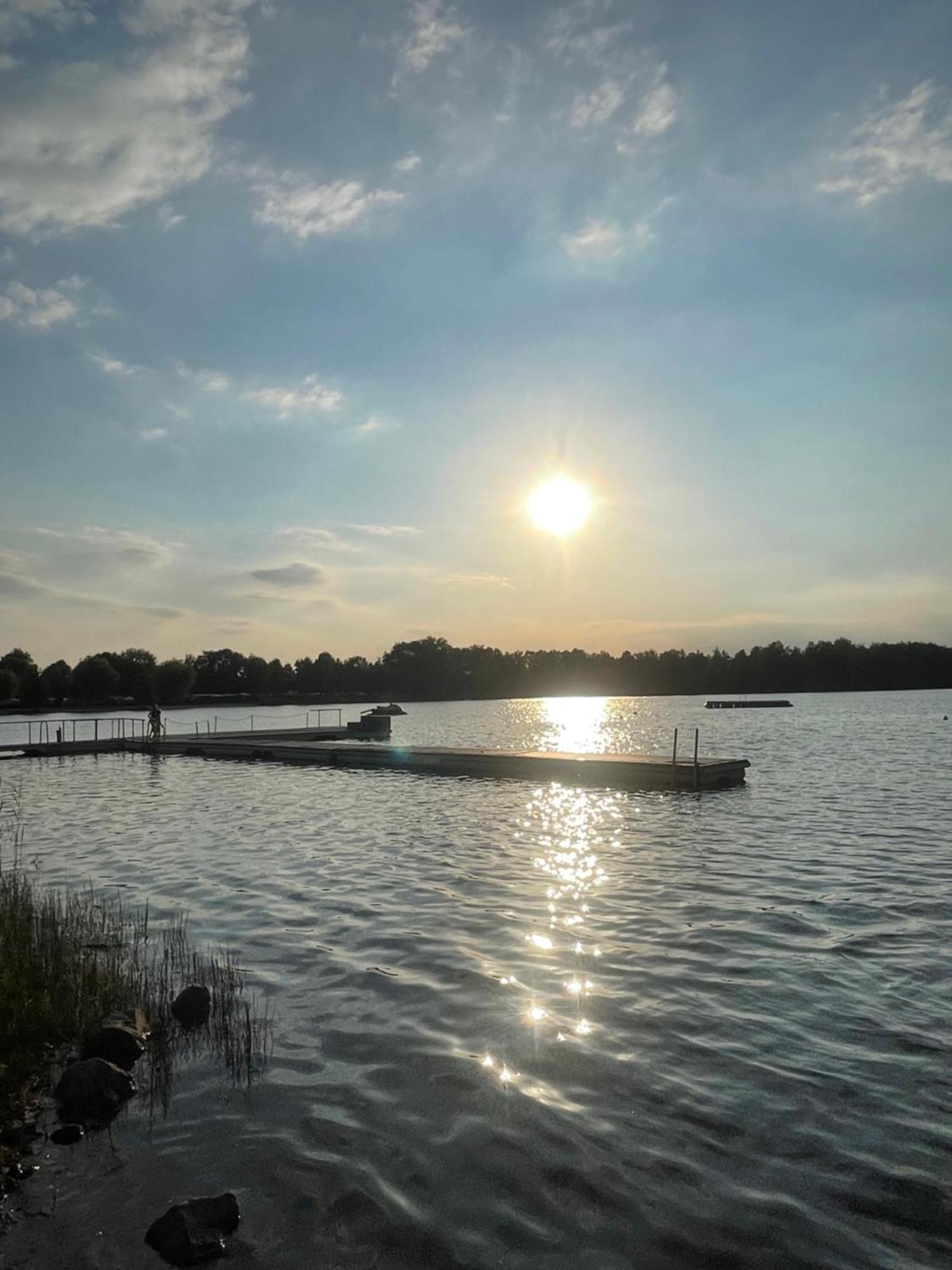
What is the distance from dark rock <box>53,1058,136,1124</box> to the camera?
7547 millimetres

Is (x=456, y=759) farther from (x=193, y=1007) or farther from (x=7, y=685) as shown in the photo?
(x=7, y=685)

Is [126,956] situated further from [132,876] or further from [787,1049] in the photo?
[787,1049]

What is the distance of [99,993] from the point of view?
992 cm

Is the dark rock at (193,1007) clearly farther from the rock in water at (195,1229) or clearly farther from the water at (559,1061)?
the rock in water at (195,1229)

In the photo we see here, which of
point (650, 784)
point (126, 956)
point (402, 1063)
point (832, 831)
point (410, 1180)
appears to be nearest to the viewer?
point (410, 1180)

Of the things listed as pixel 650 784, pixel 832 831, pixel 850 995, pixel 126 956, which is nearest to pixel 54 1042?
pixel 126 956

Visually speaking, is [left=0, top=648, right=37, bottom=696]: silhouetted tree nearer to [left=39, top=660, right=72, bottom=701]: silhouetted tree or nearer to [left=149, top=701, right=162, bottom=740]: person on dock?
[left=39, top=660, right=72, bottom=701]: silhouetted tree

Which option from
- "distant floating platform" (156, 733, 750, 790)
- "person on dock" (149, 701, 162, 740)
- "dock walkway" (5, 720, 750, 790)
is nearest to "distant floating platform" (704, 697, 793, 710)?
"dock walkway" (5, 720, 750, 790)

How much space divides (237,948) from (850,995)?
25.8ft

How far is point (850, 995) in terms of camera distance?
10172 millimetres

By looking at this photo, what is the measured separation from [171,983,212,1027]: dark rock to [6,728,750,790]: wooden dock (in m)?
24.4

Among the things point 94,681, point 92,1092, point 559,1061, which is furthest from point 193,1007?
point 94,681

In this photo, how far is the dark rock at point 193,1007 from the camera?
9562 millimetres

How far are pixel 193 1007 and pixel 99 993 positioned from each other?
1.16m
